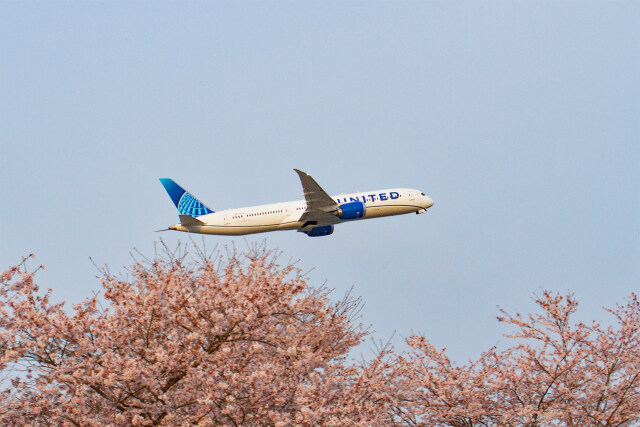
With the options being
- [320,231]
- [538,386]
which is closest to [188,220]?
[320,231]

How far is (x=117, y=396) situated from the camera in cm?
1827

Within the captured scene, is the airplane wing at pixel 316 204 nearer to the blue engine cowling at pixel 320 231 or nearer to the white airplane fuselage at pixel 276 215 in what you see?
the white airplane fuselage at pixel 276 215

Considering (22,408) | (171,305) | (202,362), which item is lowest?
(22,408)

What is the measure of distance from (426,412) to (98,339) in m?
11.8

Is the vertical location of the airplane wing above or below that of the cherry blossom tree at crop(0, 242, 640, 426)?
above

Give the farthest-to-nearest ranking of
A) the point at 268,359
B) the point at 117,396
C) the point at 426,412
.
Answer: the point at 426,412 → the point at 268,359 → the point at 117,396

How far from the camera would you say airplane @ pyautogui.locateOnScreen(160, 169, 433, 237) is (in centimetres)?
5706

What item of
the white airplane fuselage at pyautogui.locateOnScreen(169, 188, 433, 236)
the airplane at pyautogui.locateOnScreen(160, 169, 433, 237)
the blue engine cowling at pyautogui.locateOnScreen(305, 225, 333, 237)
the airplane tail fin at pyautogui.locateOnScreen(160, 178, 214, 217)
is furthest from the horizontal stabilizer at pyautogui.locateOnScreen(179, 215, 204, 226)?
the blue engine cowling at pyautogui.locateOnScreen(305, 225, 333, 237)

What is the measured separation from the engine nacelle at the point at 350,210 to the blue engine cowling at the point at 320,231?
4.60 metres

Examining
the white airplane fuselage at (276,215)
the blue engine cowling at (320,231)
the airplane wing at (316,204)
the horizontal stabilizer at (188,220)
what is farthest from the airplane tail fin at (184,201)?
the airplane wing at (316,204)

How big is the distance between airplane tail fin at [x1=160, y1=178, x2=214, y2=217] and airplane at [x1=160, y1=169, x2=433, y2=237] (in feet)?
0.29

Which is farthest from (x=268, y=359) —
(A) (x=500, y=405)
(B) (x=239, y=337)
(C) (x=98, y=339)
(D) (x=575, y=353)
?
(D) (x=575, y=353)

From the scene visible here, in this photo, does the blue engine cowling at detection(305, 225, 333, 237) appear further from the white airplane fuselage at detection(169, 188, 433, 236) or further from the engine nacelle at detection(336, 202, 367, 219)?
the engine nacelle at detection(336, 202, 367, 219)

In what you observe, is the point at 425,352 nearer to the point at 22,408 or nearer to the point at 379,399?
the point at 379,399
